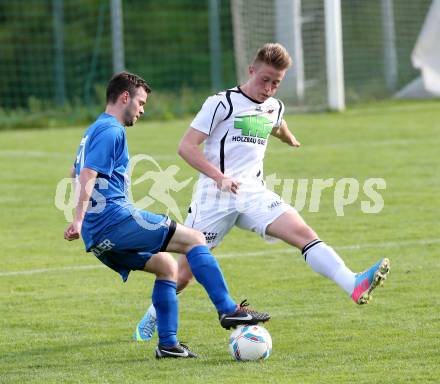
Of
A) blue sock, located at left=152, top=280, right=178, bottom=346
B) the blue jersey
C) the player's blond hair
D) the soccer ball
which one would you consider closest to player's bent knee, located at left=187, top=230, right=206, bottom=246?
blue sock, located at left=152, top=280, right=178, bottom=346

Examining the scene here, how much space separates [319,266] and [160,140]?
12.1m

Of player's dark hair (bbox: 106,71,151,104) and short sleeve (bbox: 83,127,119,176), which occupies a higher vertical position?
player's dark hair (bbox: 106,71,151,104)

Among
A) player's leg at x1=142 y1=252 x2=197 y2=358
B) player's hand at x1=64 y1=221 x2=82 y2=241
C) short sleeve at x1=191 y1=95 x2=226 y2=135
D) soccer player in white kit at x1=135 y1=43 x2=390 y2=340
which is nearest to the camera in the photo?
player's hand at x1=64 y1=221 x2=82 y2=241

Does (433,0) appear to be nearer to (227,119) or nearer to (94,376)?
(227,119)

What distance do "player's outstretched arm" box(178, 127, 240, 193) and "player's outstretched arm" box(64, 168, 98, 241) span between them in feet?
3.06

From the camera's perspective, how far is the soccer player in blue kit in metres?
6.36

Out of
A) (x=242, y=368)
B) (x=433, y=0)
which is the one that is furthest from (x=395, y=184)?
(x=433, y=0)

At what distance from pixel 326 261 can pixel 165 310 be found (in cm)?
105

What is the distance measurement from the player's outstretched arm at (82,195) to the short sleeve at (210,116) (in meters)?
1.14

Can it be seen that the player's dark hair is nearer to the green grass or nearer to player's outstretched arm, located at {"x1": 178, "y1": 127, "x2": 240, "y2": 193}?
player's outstretched arm, located at {"x1": 178, "y1": 127, "x2": 240, "y2": 193}

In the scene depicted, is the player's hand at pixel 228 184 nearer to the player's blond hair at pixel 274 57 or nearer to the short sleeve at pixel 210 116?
the short sleeve at pixel 210 116

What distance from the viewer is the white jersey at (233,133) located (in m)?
7.31

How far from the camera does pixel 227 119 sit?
735 centimetres

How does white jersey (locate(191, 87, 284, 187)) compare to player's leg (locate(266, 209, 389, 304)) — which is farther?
white jersey (locate(191, 87, 284, 187))
